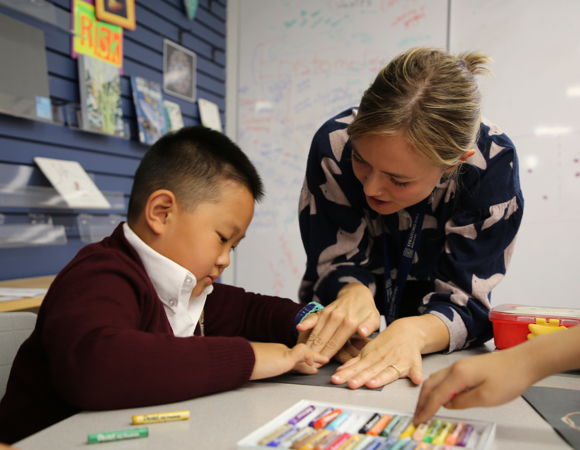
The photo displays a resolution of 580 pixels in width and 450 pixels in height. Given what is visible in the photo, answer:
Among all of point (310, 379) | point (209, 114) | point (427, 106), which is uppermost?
point (209, 114)

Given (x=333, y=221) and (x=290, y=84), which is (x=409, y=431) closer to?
(x=333, y=221)

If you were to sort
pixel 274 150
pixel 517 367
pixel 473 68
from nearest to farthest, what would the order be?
pixel 517 367
pixel 473 68
pixel 274 150

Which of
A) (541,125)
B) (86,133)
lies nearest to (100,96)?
(86,133)

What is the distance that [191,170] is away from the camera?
91 cm

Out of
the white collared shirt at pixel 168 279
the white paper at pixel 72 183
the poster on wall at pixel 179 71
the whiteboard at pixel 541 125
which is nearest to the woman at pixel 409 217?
the white collared shirt at pixel 168 279

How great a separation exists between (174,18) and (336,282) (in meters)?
2.22

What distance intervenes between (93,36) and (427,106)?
171cm

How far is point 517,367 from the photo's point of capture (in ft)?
1.64

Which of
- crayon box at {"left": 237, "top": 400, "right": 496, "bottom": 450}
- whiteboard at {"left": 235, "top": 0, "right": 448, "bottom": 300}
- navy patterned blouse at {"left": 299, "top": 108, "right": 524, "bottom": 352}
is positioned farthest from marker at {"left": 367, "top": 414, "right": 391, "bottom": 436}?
whiteboard at {"left": 235, "top": 0, "right": 448, "bottom": 300}

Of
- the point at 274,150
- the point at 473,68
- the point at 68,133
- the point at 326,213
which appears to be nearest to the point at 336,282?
the point at 326,213

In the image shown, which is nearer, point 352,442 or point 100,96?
point 352,442

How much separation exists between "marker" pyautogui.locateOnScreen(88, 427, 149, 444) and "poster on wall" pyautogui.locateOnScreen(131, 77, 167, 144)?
6.58 ft

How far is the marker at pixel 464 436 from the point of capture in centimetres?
48

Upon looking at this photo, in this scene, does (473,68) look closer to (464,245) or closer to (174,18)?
(464,245)
